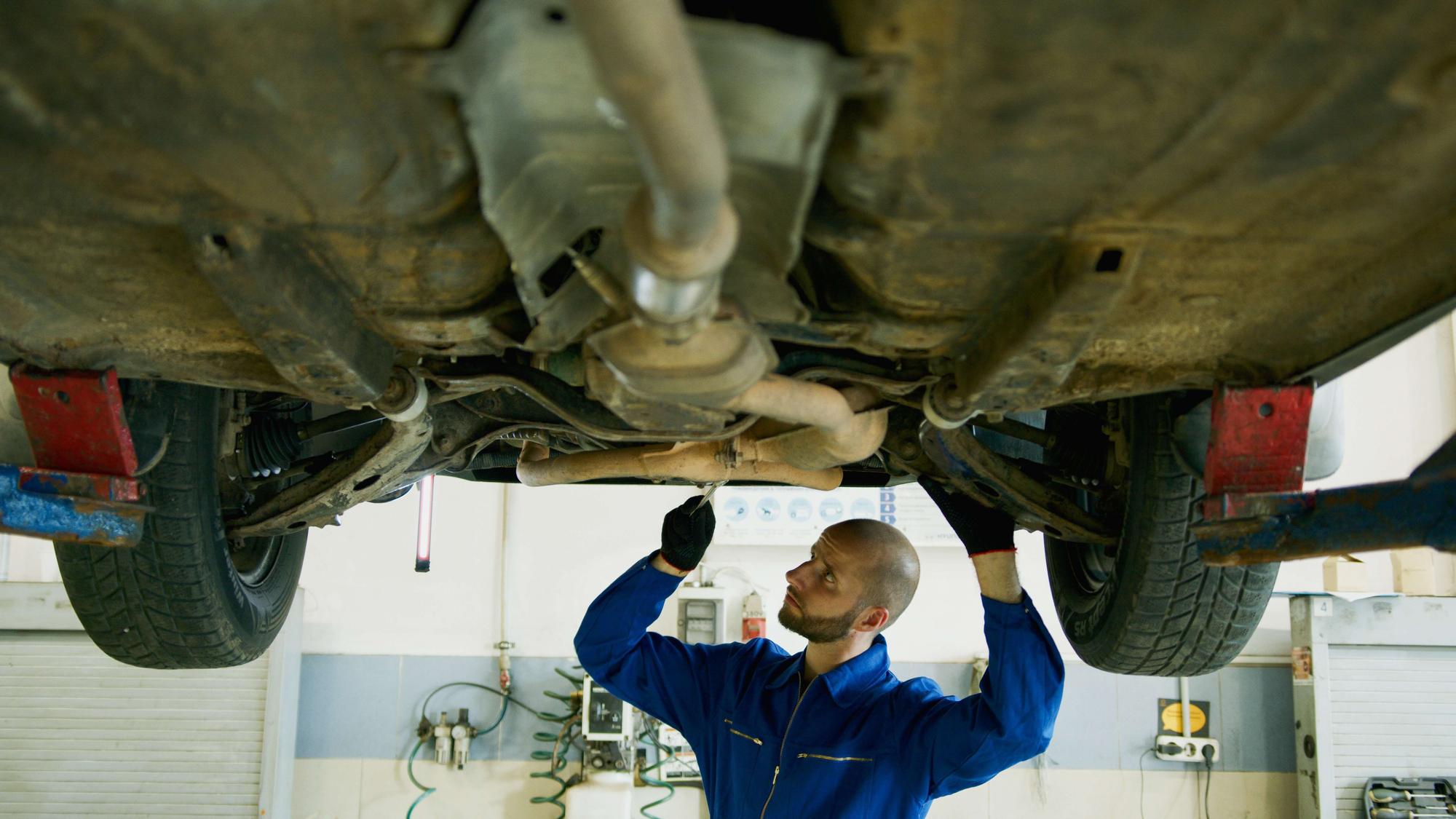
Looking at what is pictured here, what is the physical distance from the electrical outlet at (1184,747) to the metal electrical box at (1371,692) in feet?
1.25

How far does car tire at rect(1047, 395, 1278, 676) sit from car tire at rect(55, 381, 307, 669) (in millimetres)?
1343

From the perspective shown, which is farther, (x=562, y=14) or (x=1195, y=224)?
(x=1195, y=224)

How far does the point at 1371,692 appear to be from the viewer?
432cm

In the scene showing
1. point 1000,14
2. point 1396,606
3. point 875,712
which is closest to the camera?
point 1000,14

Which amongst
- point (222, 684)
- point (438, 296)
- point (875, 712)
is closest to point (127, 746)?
point (222, 684)

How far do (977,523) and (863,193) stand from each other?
3.80ft

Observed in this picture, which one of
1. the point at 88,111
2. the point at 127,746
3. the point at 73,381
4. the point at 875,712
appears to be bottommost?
the point at 127,746

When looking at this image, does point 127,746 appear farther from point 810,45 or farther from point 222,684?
point 810,45

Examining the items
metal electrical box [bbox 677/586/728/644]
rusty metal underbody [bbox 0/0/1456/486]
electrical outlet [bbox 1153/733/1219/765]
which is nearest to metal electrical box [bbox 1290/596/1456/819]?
electrical outlet [bbox 1153/733/1219/765]

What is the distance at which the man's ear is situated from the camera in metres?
2.12

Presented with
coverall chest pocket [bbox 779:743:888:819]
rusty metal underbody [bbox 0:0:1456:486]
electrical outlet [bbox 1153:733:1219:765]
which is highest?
rusty metal underbody [bbox 0:0:1456:486]

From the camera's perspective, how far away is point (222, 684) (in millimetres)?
4426

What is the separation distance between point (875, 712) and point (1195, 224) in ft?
4.66

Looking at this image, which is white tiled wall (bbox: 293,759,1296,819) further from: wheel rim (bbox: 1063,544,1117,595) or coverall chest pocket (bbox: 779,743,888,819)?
wheel rim (bbox: 1063,544,1117,595)
